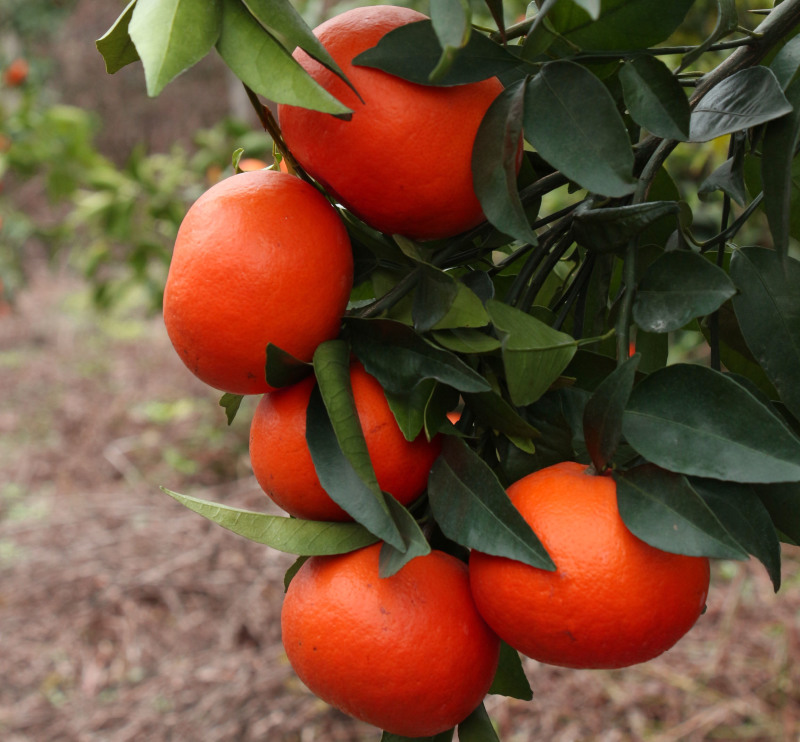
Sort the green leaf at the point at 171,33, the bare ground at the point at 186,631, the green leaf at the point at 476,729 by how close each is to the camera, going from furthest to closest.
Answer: the bare ground at the point at 186,631 < the green leaf at the point at 476,729 < the green leaf at the point at 171,33

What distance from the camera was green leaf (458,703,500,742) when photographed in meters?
0.46

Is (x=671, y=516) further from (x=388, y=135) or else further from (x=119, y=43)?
(x=119, y=43)

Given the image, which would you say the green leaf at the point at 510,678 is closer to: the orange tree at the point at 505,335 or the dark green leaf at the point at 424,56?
the orange tree at the point at 505,335

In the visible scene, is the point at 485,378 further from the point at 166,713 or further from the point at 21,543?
the point at 21,543

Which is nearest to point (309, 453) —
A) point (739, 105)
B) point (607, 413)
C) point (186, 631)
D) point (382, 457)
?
point (382, 457)

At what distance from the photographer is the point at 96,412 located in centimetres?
305

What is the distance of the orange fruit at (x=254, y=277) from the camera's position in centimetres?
40

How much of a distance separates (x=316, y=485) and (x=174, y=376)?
3100 mm

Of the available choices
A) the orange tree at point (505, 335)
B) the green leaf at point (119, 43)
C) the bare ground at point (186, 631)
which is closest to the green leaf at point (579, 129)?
the orange tree at point (505, 335)

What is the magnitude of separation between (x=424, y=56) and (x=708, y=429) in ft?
0.71

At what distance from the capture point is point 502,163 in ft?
1.22

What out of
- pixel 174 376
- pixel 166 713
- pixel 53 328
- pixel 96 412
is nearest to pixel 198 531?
pixel 166 713

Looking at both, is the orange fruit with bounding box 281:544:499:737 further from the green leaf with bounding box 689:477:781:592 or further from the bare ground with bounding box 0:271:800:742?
the bare ground with bounding box 0:271:800:742

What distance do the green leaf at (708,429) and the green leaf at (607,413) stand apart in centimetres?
1
